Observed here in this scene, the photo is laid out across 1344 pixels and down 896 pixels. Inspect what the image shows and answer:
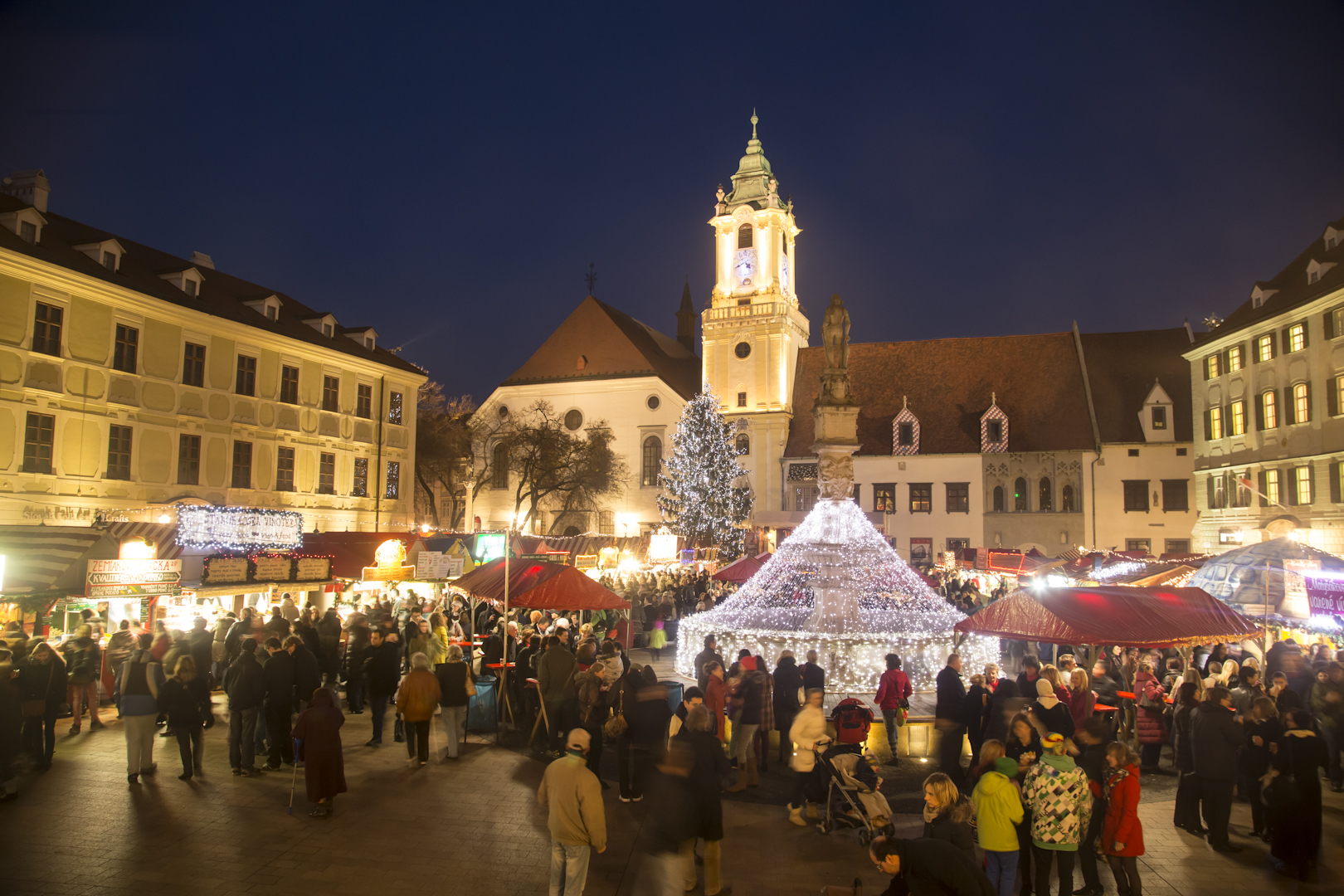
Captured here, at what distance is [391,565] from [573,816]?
47.2ft

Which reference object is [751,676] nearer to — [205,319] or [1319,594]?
[1319,594]

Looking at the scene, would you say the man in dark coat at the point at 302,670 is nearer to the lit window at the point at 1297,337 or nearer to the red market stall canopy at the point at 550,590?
the red market stall canopy at the point at 550,590

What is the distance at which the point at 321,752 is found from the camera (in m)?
8.36

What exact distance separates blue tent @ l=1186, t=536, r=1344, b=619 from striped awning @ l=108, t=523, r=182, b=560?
716 inches

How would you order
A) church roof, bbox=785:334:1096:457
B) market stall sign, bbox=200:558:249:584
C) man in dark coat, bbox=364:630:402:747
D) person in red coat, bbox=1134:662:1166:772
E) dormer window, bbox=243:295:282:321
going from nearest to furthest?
person in red coat, bbox=1134:662:1166:772 → man in dark coat, bbox=364:630:402:747 → market stall sign, bbox=200:558:249:584 → dormer window, bbox=243:295:282:321 → church roof, bbox=785:334:1096:457

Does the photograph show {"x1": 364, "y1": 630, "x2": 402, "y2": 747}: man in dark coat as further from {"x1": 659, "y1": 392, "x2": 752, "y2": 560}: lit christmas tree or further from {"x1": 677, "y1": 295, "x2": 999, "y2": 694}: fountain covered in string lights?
{"x1": 659, "y1": 392, "x2": 752, "y2": 560}: lit christmas tree

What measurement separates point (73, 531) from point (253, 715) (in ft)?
24.4

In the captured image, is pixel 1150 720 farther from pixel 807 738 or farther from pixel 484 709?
pixel 484 709

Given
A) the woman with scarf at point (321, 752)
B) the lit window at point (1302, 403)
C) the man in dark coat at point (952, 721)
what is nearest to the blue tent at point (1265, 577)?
the man in dark coat at point (952, 721)

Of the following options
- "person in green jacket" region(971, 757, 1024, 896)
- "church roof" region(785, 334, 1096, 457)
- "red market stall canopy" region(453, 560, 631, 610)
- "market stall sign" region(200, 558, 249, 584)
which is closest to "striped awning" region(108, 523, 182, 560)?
"market stall sign" region(200, 558, 249, 584)

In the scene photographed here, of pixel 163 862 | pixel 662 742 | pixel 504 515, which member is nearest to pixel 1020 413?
pixel 504 515

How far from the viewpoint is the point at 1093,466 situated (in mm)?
40625

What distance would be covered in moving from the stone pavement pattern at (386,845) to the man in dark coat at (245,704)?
0.23 m

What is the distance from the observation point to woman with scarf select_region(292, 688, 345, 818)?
8344 mm
